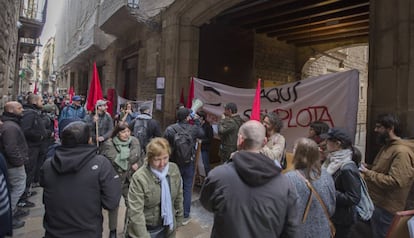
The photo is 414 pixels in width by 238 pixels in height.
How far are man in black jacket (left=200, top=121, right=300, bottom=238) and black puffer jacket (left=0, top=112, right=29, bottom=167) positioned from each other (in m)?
3.00

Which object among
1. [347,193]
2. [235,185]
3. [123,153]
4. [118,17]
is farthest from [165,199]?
[118,17]

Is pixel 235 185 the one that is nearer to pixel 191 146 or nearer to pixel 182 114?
pixel 191 146

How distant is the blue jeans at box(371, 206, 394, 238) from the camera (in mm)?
2938

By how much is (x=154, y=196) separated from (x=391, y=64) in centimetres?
354

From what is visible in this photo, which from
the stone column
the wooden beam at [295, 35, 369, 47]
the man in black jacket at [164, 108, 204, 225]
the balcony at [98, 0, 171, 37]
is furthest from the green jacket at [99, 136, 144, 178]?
the wooden beam at [295, 35, 369, 47]

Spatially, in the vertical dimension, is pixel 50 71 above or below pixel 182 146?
above

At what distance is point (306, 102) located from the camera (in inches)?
186

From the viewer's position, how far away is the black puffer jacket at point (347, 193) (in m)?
2.51

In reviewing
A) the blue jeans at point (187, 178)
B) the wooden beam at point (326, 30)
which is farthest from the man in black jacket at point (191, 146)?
the wooden beam at point (326, 30)

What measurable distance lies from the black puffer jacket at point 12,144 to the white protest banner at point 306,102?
11.3 ft

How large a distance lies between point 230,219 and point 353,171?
4.32 feet

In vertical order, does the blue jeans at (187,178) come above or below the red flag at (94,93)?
below

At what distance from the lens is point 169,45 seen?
805 cm

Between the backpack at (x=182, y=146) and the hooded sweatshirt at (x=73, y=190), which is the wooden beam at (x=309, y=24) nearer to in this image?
the backpack at (x=182, y=146)
